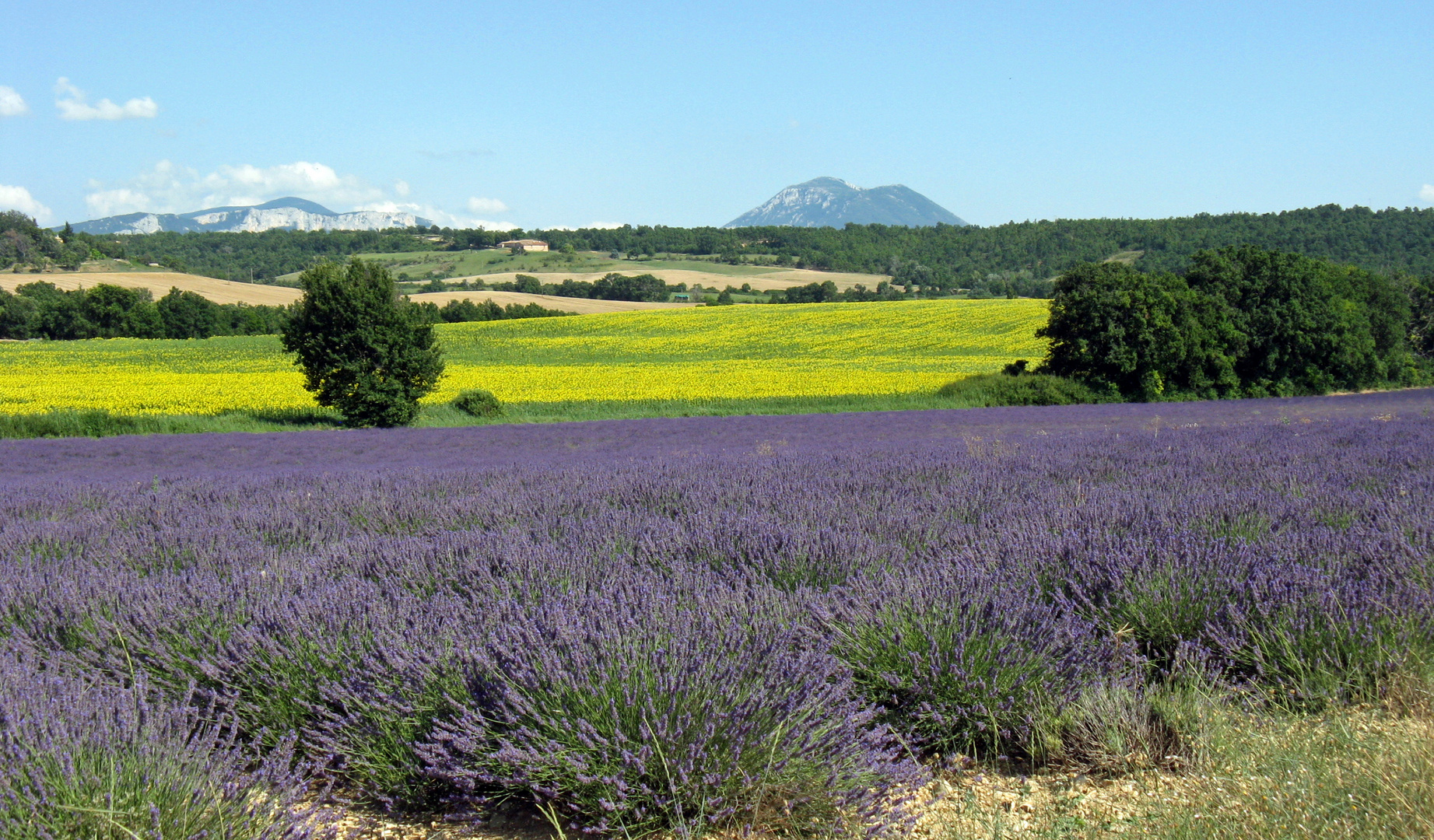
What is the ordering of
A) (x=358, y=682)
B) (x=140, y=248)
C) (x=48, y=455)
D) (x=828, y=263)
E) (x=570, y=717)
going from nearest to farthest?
(x=570, y=717) → (x=358, y=682) → (x=48, y=455) → (x=828, y=263) → (x=140, y=248)

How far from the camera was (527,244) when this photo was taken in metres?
110

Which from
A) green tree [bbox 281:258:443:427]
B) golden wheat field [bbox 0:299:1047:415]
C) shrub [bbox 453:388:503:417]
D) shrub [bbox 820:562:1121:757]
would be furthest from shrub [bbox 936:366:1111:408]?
shrub [bbox 820:562:1121:757]

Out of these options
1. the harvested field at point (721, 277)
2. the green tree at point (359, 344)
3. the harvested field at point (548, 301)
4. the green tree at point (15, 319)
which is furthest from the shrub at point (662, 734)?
the harvested field at point (721, 277)

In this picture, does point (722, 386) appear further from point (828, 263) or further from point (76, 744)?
point (828, 263)

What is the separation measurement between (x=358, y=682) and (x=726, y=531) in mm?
1964

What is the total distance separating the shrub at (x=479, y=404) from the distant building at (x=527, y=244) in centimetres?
8261

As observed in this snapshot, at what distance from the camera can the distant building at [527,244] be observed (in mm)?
105500

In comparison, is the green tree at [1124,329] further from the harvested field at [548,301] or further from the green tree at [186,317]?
the green tree at [186,317]

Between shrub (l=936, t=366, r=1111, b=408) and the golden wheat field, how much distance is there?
5.61 ft

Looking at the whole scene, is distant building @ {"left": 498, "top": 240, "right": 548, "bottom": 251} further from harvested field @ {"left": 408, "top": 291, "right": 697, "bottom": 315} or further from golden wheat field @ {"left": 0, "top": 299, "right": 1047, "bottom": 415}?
golden wheat field @ {"left": 0, "top": 299, "right": 1047, "bottom": 415}

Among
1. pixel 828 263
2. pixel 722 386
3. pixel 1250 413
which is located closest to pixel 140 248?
pixel 828 263

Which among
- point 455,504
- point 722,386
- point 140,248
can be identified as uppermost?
point 140,248

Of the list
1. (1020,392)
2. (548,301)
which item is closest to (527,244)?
(548,301)

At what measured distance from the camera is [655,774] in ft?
7.13
